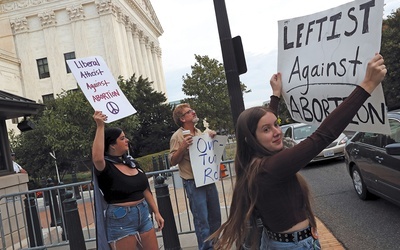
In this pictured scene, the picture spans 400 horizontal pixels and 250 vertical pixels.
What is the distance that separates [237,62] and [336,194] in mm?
5468

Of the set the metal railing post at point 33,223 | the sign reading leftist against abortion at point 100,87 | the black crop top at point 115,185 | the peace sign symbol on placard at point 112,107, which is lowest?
the metal railing post at point 33,223

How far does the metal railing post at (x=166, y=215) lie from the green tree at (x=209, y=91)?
102 ft

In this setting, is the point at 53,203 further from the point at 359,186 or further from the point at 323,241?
the point at 359,186

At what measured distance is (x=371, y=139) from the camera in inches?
270

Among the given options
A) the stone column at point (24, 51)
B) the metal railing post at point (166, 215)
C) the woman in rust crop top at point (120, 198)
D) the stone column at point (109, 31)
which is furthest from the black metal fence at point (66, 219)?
the stone column at point (24, 51)

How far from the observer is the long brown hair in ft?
6.71

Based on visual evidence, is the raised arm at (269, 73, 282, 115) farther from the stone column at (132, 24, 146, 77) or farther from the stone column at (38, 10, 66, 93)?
the stone column at (132, 24, 146, 77)

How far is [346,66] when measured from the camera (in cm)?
227

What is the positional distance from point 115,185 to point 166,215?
158cm

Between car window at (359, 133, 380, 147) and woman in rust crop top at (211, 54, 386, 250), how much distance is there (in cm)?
499

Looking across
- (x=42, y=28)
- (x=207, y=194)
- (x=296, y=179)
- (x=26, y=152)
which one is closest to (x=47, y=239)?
(x=207, y=194)

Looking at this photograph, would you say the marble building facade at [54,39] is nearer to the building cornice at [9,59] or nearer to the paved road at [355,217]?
the building cornice at [9,59]

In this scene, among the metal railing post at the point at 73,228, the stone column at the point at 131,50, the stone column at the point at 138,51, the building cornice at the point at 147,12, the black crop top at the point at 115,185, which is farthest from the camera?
the building cornice at the point at 147,12

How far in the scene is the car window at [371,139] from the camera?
21.6ft
